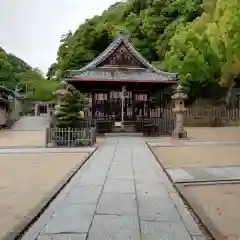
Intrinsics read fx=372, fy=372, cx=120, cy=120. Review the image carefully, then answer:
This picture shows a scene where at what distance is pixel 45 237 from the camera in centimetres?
456

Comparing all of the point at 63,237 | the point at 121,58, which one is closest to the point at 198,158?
the point at 63,237

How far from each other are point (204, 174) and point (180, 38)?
91.1 feet

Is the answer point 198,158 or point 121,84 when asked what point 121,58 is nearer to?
point 121,84

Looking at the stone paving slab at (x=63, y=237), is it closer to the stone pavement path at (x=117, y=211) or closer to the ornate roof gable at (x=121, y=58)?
the stone pavement path at (x=117, y=211)

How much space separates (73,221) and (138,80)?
21988mm

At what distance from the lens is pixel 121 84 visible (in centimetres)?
2736

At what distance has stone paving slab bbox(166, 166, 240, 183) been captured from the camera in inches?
349

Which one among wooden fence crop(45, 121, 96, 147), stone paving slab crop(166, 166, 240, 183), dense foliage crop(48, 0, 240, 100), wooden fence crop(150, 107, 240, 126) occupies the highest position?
dense foliage crop(48, 0, 240, 100)

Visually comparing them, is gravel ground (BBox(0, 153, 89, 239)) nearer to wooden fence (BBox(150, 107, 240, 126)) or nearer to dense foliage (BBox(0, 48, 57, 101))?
wooden fence (BBox(150, 107, 240, 126))

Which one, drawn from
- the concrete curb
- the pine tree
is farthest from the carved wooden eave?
the concrete curb

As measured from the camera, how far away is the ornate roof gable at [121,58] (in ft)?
91.9

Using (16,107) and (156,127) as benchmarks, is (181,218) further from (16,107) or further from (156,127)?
(16,107)

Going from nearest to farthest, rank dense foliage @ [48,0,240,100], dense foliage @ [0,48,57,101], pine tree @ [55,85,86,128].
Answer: pine tree @ [55,85,86,128] → dense foliage @ [48,0,240,100] → dense foliage @ [0,48,57,101]

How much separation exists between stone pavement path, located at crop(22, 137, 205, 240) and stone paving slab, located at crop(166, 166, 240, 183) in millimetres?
488
